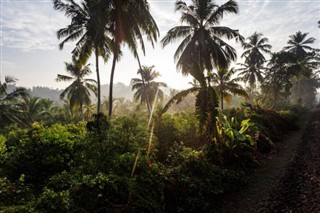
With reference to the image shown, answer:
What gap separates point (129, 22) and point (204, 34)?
22.6 ft

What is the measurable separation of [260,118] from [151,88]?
22897 millimetres

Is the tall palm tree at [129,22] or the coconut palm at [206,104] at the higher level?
the tall palm tree at [129,22]

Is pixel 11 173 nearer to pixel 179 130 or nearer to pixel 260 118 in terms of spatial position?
pixel 179 130

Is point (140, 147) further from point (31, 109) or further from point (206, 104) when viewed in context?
point (31, 109)

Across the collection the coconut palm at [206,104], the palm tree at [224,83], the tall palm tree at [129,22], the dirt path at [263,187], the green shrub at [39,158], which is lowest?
the dirt path at [263,187]

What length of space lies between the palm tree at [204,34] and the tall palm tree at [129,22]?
12.5 feet

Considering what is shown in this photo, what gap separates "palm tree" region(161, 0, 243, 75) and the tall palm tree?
3820mm

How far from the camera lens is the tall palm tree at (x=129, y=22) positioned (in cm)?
1900

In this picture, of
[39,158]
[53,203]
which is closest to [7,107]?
[39,158]

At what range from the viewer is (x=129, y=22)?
19.5 meters

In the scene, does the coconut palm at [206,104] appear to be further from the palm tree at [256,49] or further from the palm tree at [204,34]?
the palm tree at [256,49]

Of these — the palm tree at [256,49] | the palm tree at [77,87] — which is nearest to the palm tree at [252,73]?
the palm tree at [256,49]

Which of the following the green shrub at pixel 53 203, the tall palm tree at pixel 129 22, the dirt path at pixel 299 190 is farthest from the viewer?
the tall palm tree at pixel 129 22

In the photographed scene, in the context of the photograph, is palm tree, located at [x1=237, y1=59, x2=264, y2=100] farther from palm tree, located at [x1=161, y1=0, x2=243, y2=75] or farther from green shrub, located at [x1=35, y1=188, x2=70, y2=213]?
green shrub, located at [x1=35, y1=188, x2=70, y2=213]
